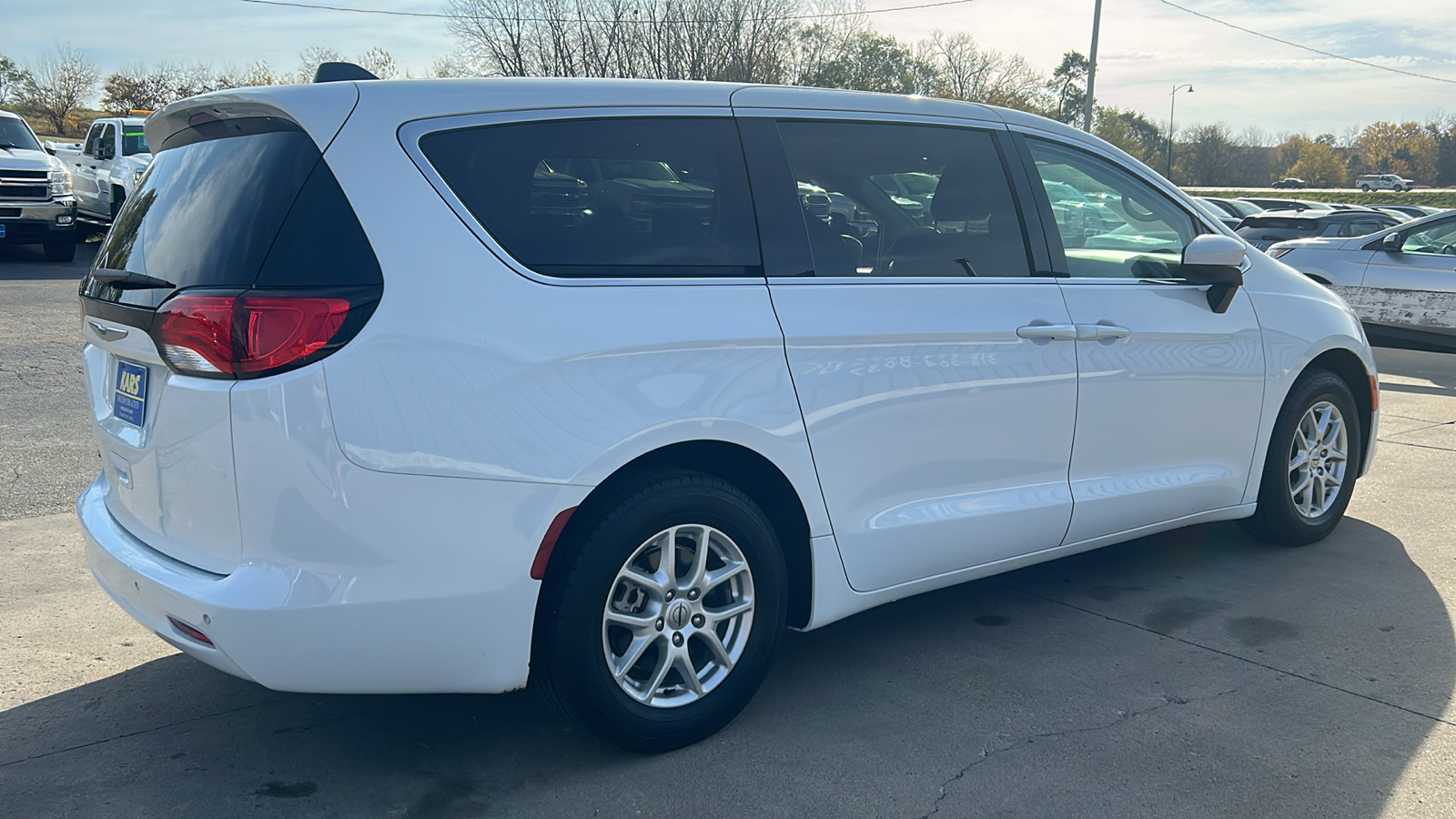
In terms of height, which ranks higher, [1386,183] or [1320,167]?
[1320,167]

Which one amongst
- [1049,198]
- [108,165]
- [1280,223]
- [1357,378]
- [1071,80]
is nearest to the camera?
[1049,198]

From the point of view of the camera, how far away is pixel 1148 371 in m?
4.04

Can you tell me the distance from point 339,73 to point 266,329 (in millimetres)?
993

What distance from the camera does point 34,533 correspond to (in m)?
4.96

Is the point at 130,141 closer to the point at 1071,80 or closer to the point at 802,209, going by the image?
the point at 802,209

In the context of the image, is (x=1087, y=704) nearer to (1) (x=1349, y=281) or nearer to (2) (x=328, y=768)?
(2) (x=328, y=768)

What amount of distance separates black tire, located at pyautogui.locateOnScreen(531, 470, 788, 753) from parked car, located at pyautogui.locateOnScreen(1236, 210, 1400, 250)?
12.6m

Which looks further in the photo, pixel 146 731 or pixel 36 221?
pixel 36 221

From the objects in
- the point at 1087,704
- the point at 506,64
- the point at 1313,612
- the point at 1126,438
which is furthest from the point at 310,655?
the point at 506,64

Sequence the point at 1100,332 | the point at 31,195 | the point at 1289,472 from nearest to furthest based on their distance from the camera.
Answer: the point at 1100,332
the point at 1289,472
the point at 31,195

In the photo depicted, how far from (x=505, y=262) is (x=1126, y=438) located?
2.40 meters

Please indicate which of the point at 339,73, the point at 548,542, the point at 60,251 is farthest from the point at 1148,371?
the point at 60,251

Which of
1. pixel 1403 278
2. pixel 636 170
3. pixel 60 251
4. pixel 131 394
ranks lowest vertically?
pixel 60 251

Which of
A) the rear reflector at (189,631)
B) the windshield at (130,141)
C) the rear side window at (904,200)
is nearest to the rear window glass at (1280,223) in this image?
the rear side window at (904,200)
